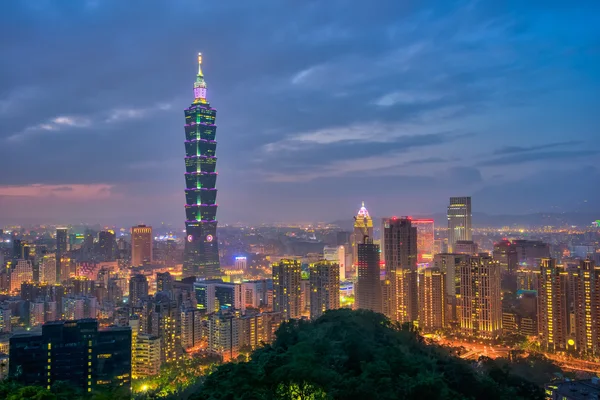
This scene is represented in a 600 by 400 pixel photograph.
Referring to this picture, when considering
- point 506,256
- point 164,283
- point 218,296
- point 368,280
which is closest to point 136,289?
point 164,283

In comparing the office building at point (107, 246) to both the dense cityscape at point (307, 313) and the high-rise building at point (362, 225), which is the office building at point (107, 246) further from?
the high-rise building at point (362, 225)

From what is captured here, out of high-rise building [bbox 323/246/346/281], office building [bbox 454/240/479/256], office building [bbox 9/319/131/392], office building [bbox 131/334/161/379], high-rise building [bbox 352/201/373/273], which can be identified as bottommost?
office building [bbox 131/334/161/379]

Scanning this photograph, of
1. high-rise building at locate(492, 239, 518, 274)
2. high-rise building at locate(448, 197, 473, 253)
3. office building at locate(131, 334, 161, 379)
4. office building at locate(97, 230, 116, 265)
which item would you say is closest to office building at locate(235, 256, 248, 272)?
office building at locate(97, 230, 116, 265)

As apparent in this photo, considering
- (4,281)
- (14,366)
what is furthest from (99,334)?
(4,281)

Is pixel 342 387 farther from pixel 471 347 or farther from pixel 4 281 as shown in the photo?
pixel 4 281

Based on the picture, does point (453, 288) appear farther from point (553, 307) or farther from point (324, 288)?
point (324, 288)

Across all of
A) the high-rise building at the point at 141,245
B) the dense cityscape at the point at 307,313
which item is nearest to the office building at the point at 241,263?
the dense cityscape at the point at 307,313

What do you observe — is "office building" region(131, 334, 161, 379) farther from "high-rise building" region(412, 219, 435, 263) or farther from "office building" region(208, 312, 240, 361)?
"high-rise building" region(412, 219, 435, 263)
